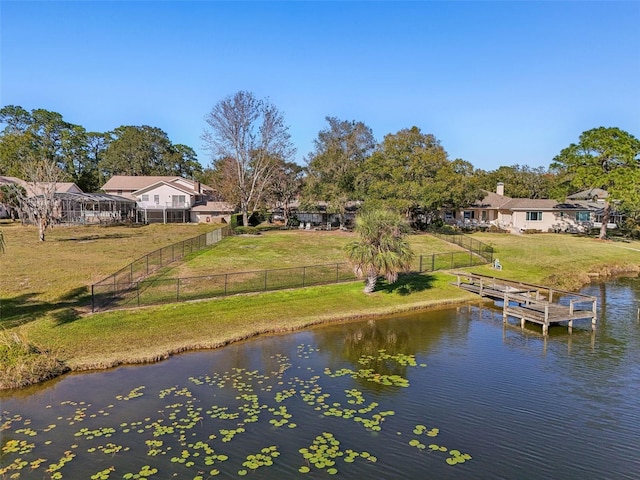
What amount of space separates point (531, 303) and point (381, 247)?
7.83 m

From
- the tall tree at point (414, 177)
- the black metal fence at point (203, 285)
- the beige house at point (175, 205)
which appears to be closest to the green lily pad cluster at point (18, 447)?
the black metal fence at point (203, 285)

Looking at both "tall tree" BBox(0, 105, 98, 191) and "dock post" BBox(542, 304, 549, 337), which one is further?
"tall tree" BBox(0, 105, 98, 191)

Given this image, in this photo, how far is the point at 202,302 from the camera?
22.0 m

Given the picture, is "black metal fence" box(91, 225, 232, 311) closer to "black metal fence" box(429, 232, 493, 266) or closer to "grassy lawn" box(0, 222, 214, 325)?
"grassy lawn" box(0, 222, 214, 325)

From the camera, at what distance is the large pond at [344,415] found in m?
9.66

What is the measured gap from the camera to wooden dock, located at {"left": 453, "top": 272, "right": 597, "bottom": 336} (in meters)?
20.3

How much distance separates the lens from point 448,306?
24.7 meters

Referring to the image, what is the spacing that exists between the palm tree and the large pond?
18.8 ft

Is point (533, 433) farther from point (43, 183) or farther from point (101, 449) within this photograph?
point (43, 183)

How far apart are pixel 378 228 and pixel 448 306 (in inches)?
230

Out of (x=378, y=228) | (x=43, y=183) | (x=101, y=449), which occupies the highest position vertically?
(x=43, y=183)

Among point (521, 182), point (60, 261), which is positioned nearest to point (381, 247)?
point (60, 261)

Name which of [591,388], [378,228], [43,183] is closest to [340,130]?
[43,183]

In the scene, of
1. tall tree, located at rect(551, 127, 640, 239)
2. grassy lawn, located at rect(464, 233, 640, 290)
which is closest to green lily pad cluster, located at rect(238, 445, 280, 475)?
grassy lawn, located at rect(464, 233, 640, 290)
